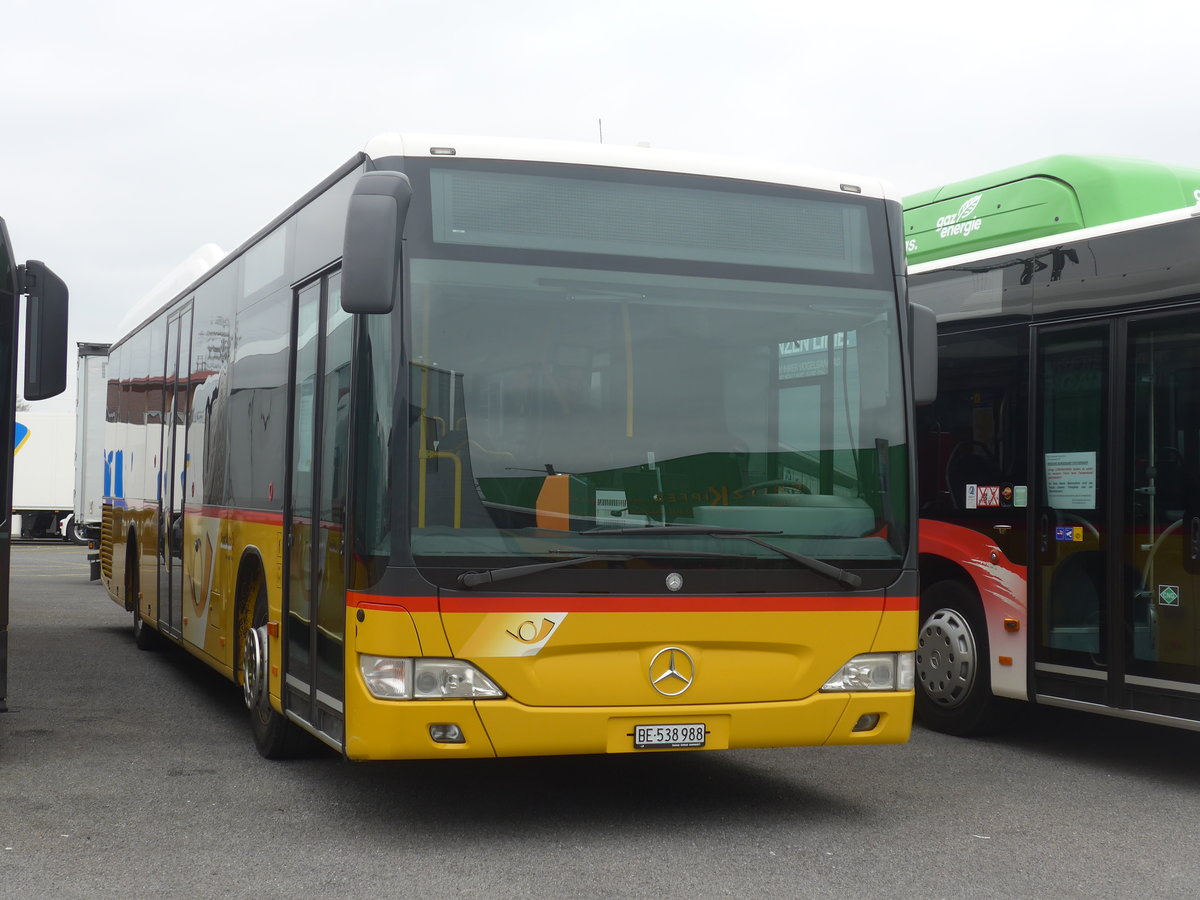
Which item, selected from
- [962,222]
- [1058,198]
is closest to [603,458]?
[1058,198]

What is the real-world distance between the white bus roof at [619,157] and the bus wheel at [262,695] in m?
2.87

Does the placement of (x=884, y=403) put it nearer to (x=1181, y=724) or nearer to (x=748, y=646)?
(x=748, y=646)

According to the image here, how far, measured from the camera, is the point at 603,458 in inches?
247

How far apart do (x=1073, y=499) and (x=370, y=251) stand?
14.7 ft

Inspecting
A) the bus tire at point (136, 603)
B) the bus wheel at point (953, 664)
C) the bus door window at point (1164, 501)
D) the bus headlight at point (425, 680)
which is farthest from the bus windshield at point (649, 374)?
the bus tire at point (136, 603)

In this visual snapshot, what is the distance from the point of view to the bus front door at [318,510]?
657 centimetres

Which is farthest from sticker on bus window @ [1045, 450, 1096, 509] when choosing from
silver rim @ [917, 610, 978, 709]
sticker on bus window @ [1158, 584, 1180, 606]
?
silver rim @ [917, 610, 978, 709]

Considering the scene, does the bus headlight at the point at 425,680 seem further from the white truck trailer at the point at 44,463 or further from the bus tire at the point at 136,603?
the white truck trailer at the point at 44,463

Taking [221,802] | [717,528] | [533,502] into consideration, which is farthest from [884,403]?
[221,802]

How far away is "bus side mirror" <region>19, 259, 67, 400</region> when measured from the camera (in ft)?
25.2

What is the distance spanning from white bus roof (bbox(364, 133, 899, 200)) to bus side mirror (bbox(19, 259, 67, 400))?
231cm

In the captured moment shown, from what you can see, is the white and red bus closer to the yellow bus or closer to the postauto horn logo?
the postauto horn logo

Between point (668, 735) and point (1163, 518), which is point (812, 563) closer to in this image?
point (668, 735)

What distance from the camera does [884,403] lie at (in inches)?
269
